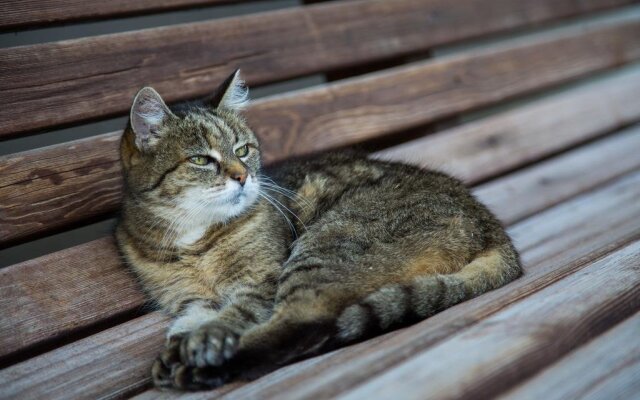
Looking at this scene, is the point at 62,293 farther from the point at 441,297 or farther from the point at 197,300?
the point at 441,297

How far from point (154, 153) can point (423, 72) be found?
1.83 metres

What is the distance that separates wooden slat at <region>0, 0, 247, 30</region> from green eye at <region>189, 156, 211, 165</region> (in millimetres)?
771

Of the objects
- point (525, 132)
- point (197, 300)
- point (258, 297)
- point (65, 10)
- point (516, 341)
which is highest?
point (65, 10)

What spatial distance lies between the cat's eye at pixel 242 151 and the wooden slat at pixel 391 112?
0.39 metres

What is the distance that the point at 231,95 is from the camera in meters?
3.08

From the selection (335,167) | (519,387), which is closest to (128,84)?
(335,167)

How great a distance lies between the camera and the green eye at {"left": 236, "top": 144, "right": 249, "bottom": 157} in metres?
3.03

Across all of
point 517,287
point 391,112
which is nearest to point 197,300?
point 517,287

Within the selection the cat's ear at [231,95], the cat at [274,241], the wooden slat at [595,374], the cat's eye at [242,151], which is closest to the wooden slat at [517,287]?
the cat at [274,241]

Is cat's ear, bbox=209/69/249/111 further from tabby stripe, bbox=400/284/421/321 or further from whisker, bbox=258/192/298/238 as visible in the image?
tabby stripe, bbox=400/284/421/321

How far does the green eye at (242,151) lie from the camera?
3025 mm

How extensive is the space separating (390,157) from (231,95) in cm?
109

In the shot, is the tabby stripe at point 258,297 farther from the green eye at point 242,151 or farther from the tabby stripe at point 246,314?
the green eye at point 242,151

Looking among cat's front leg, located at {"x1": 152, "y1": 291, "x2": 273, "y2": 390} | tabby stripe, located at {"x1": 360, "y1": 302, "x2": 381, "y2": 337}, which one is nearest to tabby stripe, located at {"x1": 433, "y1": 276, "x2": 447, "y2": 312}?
tabby stripe, located at {"x1": 360, "y1": 302, "x2": 381, "y2": 337}
